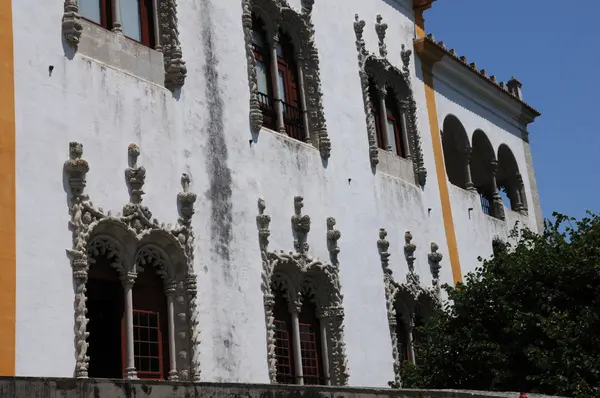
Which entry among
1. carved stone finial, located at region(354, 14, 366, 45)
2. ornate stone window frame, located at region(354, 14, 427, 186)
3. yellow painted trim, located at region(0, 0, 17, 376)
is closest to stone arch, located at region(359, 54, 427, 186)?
ornate stone window frame, located at region(354, 14, 427, 186)

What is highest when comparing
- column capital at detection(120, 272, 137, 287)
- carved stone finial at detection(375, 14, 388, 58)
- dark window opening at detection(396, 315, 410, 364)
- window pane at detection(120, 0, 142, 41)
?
carved stone finial at detection(375, 14, 388, 58)

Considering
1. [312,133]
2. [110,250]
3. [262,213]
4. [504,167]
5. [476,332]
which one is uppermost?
[504,167]

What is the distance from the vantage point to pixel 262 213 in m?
15.7

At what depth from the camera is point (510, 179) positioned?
27.7m

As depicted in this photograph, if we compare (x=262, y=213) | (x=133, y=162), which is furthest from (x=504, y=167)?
(x=133, y=162)

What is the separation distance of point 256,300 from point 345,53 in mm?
6566

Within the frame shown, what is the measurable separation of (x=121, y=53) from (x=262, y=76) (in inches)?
152

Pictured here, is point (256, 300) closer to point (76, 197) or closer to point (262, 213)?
point (262, 213)

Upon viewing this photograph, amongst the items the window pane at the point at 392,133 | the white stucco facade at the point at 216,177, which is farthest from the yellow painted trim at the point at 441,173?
the window pane at the point at 392,133

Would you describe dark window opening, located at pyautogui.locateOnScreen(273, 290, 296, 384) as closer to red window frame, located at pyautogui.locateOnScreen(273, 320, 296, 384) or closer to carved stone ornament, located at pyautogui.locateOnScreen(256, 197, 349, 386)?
red window frame, located at pyautogui.locateOnScreen(273, 320, 296, 384)

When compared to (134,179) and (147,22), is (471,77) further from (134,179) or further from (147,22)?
(134,179)

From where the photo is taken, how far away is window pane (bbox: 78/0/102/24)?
1363cm

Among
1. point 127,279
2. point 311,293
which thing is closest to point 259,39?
point 311,293

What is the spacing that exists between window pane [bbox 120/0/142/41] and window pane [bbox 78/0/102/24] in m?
0.47
